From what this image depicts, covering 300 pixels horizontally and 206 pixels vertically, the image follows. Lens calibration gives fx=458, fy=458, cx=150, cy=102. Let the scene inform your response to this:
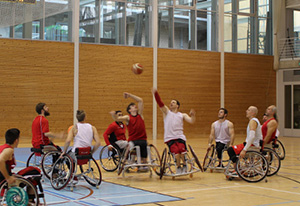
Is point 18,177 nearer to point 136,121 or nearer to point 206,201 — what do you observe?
point 206,201

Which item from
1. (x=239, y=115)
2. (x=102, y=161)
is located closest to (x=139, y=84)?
(x=239, y=115)

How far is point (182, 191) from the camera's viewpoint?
7.00 m

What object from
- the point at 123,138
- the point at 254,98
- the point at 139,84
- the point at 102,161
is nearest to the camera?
the point at 123,138

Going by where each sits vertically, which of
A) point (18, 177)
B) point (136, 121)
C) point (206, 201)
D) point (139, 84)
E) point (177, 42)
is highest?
point (177, 42)

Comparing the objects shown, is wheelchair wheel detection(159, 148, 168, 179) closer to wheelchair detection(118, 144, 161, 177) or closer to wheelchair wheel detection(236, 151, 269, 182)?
wheelchair detection(118, 144, 161, 177)

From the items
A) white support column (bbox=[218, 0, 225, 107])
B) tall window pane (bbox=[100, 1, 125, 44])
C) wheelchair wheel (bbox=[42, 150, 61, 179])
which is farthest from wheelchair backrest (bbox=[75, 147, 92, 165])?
white support column (bbox=[218, 0, 225, 107])

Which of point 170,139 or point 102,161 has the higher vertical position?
point 170,139

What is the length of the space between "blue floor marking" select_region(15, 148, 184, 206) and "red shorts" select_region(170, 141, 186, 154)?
1.24m

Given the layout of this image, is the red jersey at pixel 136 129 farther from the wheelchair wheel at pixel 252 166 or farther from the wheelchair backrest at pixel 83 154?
the wheelchair wheel at pixel 252 166

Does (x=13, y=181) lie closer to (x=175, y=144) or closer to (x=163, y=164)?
(x=163, y=164)

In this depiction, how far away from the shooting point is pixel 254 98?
22094 millimetres

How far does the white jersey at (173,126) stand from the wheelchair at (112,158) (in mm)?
1051

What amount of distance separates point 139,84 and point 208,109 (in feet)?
12.0

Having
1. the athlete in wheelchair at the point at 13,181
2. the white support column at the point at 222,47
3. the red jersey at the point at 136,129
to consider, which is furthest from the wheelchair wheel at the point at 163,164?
the white support column at the point at 222,47
